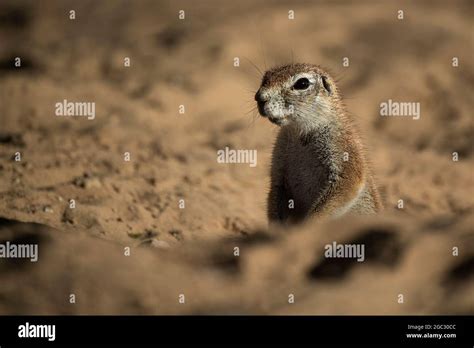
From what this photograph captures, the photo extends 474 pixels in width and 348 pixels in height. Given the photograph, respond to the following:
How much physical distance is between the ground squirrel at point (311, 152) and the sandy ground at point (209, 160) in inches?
17.3

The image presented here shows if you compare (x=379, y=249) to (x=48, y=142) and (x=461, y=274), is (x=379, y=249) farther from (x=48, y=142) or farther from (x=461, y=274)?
(x=48, y=142)

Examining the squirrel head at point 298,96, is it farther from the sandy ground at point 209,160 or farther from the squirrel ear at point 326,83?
the sandy ground at point 209,160

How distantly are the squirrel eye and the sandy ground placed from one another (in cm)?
134

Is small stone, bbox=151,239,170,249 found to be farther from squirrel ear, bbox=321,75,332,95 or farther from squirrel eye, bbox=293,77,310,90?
squirrel ear, bbox=321,75,332,95

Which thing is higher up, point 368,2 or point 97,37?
point 368,2

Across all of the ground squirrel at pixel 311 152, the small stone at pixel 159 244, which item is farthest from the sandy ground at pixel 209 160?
the ground squirrel at pixel 311 152

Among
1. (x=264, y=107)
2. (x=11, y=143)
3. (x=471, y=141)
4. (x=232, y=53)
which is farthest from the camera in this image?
(x=232, y=53)

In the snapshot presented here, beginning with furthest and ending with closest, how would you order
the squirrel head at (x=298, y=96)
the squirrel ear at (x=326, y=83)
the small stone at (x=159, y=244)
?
the squirrel ear at (x=326, y=83) → the small stone at (x=159, y=244) → the squirrel head at (x=298, y=96)

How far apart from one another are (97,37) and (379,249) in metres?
8.42

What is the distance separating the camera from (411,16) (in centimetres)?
1427

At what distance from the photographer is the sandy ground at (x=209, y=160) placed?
18.7ft

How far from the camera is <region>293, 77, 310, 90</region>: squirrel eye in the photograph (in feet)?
24.1

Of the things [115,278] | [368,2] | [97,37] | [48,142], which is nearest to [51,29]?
[97,37]

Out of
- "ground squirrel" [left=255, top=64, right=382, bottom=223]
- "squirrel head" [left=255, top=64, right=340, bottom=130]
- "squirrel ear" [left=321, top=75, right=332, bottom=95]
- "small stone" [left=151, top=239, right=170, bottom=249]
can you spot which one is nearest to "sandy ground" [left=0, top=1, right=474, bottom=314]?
"small stone" [left=151, top=239, right=170, bottom=249]
